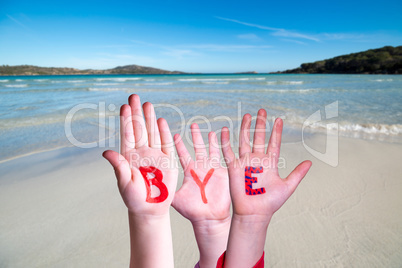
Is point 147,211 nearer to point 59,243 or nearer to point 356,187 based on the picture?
point 59,243

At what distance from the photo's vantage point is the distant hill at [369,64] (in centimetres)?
4841

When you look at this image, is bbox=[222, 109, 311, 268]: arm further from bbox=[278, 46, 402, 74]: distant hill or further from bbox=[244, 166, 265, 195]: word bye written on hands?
bbox=[278, 46, 402, 74]: distant hill

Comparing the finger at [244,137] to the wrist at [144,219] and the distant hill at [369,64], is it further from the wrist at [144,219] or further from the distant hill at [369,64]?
the distant hill at [369,64]

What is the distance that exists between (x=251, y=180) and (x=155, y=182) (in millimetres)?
580

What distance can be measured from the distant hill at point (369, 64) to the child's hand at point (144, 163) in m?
59.9

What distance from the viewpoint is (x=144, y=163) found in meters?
1.33

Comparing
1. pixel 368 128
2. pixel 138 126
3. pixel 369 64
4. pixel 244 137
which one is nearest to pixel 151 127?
pixel 138 126

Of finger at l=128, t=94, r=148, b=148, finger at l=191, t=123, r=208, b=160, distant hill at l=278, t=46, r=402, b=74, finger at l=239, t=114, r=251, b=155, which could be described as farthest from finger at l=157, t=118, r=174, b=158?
distant hill at l=278, t=46, r=402, b=74

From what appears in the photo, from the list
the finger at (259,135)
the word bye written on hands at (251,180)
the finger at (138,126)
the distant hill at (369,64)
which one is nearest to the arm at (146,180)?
the finger at (138,126)

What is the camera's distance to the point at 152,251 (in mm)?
1242

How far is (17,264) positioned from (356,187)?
12.0ft

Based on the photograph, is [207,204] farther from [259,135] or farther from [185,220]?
[185,220]

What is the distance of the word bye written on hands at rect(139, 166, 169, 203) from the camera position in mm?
1268

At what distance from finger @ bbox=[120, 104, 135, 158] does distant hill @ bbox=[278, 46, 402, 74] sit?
197ft
